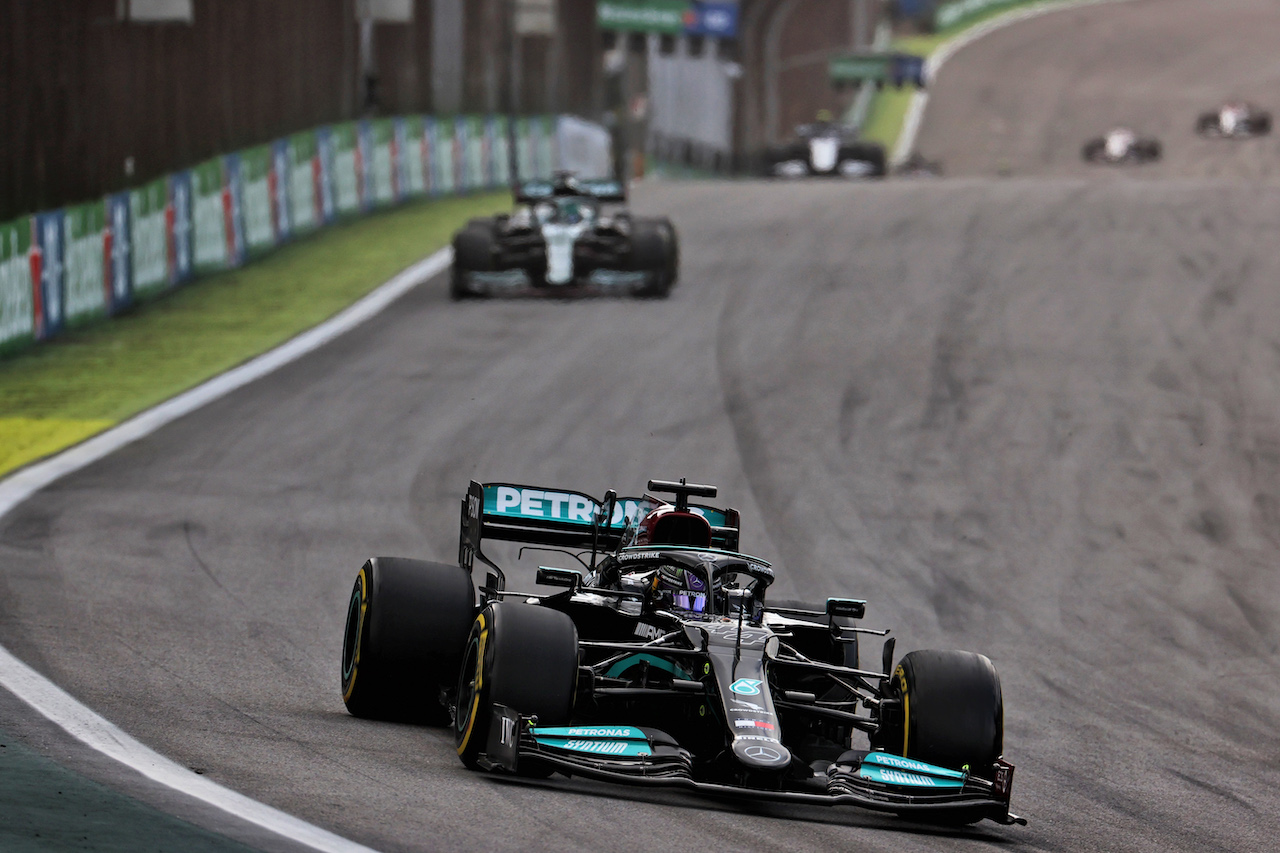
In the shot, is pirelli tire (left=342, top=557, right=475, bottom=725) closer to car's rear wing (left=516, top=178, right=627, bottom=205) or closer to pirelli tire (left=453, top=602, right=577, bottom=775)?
pirelli tire (left=453, top=602, right=577, bottom=775)

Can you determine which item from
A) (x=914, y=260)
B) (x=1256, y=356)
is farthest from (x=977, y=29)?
(x=1256, y=356)

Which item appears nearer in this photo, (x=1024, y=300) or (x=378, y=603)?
(x=378, y=603)

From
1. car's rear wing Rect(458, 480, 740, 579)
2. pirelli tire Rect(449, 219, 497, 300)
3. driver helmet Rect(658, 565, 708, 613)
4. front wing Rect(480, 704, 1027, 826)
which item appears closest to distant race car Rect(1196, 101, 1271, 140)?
pirelli tire Rect(449, 219, 497, 300)

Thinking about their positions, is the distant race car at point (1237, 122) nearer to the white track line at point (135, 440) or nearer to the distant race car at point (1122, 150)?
the distant race car at point (1122, 150)

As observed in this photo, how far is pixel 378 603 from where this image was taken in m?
9.64

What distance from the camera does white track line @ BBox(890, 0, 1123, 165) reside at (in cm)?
6988

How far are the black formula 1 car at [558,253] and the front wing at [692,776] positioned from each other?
60.8ft

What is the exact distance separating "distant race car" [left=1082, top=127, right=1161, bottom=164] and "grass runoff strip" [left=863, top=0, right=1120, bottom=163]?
7675mm

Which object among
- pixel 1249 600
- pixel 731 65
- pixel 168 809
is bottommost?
pixel 1249 600

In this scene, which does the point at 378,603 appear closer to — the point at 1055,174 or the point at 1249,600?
the point at 1249,600

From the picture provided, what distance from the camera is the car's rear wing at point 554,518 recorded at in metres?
11.2

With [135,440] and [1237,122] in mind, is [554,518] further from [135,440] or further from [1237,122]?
[1237,122]

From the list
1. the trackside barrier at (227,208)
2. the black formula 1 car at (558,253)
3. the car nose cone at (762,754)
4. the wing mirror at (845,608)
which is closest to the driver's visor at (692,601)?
the wing mirror at (845,608)

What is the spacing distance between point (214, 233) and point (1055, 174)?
129 ft
